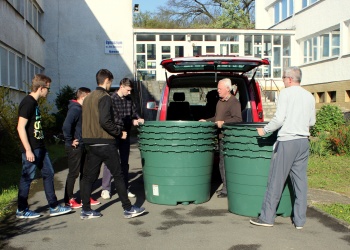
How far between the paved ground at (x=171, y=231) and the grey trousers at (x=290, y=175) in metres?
0.18

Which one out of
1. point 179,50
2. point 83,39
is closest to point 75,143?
point 83,39

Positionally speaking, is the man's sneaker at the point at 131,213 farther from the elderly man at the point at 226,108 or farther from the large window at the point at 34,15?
the large window at the point at 34,15

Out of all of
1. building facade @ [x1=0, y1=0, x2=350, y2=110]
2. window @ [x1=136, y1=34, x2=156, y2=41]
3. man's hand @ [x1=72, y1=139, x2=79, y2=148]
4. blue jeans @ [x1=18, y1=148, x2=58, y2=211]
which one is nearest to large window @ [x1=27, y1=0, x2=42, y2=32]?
building facade @ [x1=0, y1=0, x2=350, y2=110]

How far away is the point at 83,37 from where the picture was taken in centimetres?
2553

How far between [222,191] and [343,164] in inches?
173

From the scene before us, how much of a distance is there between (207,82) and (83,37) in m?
18.3

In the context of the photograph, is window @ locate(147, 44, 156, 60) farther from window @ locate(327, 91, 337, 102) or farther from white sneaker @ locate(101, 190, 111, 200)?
white sneaker @ locate(101, 190, 111, 200)

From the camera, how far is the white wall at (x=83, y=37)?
25.2 metres

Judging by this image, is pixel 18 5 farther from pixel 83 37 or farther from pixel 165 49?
pixel 165 49

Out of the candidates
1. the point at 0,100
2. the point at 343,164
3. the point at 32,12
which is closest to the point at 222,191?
the point at 343,164

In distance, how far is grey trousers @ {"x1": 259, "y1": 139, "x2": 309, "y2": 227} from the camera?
17.6 feet

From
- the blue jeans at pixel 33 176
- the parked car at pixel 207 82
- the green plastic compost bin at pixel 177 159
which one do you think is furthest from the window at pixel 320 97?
the blue jeans at pixel 33 176

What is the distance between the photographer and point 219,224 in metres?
5.68

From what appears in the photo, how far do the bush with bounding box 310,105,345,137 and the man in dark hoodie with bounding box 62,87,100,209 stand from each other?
11.9m
